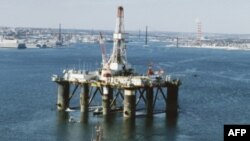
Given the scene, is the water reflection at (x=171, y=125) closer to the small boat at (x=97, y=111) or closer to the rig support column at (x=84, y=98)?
the small boat at (x=97, y=111)

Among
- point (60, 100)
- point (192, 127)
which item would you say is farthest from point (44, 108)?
point (192, 127)

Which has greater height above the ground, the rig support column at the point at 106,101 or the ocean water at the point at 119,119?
the rig support column at the point at 106,101

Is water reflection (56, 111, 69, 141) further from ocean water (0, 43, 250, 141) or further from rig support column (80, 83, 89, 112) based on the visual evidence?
rig support column (80, 83, 89, 112)

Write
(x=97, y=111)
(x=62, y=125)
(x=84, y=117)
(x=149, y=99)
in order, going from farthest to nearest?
(x=97, y=111) → (x=149, y=99) → (x=84, y=117) → (x=62, y=125)

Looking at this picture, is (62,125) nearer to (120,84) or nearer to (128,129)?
(128,129)

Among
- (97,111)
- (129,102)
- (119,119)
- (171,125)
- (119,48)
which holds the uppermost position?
(119,48)

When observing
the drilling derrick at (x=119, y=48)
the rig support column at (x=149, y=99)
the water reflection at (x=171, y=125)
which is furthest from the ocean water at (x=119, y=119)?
the drilling derrick at (x=119, y=48)

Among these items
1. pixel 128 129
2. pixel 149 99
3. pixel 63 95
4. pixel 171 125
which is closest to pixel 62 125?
pixel 128 129
